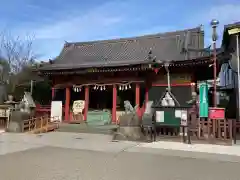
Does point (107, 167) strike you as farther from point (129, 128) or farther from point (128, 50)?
point (128, 50)

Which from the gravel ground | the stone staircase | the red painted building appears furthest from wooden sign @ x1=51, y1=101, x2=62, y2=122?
the gravel ground

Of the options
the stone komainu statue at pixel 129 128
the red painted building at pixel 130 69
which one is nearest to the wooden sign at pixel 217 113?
the stone komainu statue at pixel 129 128

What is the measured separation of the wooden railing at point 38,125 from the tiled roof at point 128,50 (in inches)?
160

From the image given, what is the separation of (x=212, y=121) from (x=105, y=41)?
14.0 m

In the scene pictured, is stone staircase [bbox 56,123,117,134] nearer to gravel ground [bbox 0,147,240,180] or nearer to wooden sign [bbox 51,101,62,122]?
wooden sign [bbox 51,101,62,122]

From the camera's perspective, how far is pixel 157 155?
30.5ft

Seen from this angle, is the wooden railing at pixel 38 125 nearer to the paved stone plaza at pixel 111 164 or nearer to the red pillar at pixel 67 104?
the red pillar at pixel 67 104

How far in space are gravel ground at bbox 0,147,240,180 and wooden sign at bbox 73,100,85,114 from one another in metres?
9.96

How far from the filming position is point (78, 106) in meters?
19.8

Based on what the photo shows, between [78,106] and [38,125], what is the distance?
10.7 ft

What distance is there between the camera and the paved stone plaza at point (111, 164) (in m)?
6.41

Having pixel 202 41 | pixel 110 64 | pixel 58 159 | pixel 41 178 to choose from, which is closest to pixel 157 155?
pixel 58 159

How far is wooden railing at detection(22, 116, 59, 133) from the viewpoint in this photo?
53.8 feet

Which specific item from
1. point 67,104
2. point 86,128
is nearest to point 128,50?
point 67,104
